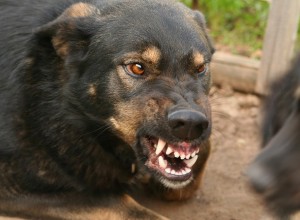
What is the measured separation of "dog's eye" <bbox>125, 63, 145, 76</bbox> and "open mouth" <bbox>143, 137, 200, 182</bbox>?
43cm

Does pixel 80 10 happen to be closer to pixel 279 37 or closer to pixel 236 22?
pixel 279 37

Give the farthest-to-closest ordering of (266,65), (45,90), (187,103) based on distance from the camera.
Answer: (266,65) → (45,90) → (187,103)

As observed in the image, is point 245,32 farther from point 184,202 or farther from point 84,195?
point 84,195

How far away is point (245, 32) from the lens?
8133 mm

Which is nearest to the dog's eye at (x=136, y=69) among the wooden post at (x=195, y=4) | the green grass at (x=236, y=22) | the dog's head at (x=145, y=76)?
the dog's head at (x=145, y=76)

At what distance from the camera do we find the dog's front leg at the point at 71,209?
4793 mm

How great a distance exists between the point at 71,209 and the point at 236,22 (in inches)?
169

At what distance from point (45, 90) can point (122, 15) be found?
773 mm

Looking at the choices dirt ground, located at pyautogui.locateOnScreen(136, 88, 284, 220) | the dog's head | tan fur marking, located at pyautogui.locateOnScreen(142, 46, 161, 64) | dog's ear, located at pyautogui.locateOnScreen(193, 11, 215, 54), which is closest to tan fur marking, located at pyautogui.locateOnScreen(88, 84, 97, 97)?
the dog's head

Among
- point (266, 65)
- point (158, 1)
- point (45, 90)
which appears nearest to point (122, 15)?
point (158, 1)

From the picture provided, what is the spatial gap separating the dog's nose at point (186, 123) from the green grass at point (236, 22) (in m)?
3.71

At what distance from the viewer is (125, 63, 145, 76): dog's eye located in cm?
446

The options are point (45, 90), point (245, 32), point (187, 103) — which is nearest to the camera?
point (187, 103)

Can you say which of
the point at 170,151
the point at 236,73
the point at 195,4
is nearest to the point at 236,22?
the point at 195,4
